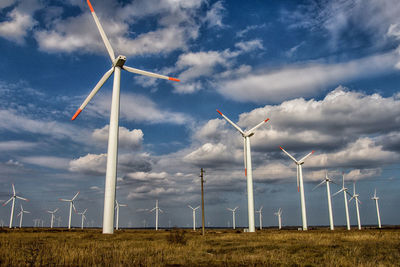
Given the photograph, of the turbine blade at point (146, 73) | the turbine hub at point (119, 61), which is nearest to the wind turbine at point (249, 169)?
the turbine blade at point (146, 73)

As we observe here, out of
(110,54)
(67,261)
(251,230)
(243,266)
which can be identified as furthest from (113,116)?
(251,230)

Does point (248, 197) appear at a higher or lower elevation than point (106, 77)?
lower

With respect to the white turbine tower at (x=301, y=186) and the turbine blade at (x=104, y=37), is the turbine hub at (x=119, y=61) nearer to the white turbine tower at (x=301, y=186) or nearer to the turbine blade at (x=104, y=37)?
the turbine blade at (x=104, y=37)

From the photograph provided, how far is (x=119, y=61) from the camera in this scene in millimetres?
45500

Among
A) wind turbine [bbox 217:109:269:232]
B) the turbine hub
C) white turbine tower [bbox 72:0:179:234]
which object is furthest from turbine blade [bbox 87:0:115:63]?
wind turbine [bbox 217:109:269:232]

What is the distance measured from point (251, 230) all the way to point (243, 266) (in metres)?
48.0

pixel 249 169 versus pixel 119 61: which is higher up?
pixel 119 61

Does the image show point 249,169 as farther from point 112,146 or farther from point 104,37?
point 104,37

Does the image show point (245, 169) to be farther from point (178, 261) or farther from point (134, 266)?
point (134, 266)

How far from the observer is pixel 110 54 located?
157 ft

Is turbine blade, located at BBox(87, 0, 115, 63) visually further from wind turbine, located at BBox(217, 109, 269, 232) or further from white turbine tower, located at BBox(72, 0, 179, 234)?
wind turbine, located at BBox(217, 109, 269, 232)

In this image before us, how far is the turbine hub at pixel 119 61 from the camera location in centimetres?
4516

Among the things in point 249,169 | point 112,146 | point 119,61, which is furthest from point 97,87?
point 249,169

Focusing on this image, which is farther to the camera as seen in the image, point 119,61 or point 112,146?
point 119,61
